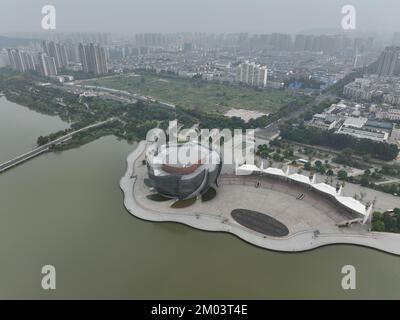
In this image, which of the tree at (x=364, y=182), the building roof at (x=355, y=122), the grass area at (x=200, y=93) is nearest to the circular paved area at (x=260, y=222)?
the tree at (x=364, y=182)

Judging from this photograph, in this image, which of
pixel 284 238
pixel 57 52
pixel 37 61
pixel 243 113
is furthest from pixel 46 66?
pixel 284 238

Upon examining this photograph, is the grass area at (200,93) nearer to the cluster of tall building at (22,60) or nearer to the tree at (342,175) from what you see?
the cluster of tall building at (22,60)

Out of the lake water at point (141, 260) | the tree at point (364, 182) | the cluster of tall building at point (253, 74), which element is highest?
the cluster of tall building at point (253, 74)

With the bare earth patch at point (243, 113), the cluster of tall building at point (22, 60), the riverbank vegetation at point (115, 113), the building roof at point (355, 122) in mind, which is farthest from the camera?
the cluster of tall building at point (22, 60)

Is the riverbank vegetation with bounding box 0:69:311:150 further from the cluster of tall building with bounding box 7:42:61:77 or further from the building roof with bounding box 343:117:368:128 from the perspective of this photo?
the cluster of tall building with bounding box 7:42:61:77

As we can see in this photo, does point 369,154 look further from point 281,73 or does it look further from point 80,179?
point 281,73
